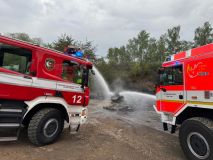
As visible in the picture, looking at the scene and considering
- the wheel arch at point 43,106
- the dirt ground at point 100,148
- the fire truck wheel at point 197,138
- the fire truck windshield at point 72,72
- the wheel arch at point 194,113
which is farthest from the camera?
the fire truck windshield at point 72,72

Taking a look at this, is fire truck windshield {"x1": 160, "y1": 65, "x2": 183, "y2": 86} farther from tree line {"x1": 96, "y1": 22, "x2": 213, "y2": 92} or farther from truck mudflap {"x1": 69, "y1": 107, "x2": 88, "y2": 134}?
tree line {"x1": 96, "y1": 22, "x2": 213, "y2": 92}

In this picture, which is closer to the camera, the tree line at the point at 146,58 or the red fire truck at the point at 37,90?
the red fire truck at the point at 37,90

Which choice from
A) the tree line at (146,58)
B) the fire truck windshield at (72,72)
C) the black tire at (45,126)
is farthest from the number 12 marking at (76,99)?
the tree line at (146,58)

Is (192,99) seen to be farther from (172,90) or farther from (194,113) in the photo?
(172,90)

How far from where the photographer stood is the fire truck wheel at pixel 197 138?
16.3ft

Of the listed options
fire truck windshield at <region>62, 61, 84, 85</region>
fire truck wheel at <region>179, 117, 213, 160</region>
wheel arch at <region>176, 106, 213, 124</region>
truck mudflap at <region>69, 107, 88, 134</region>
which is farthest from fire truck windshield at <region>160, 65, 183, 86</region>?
truck mudflap at <region>69, 107, 88, 134</region>

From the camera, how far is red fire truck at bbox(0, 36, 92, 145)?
5.50 meters

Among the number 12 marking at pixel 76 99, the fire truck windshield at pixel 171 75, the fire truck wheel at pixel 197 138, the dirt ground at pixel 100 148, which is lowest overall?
the dirt ground at pixel 100 148

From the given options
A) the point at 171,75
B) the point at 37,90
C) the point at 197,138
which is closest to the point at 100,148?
the point at 37,90

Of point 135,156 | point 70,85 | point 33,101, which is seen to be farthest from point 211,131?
point 33,101

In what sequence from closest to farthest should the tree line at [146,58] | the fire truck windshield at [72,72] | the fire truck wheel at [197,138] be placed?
1. the fire truck wheel at [197,138]
2. the fire truck windshield at [72,72]
3. the tree line at [146,58]

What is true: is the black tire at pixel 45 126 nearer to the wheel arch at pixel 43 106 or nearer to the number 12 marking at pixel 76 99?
the wheel arch at pixel 43 106

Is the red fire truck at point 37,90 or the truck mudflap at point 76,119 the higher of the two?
the red fire truck at point 37,90

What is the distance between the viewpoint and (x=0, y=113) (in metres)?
5.41
